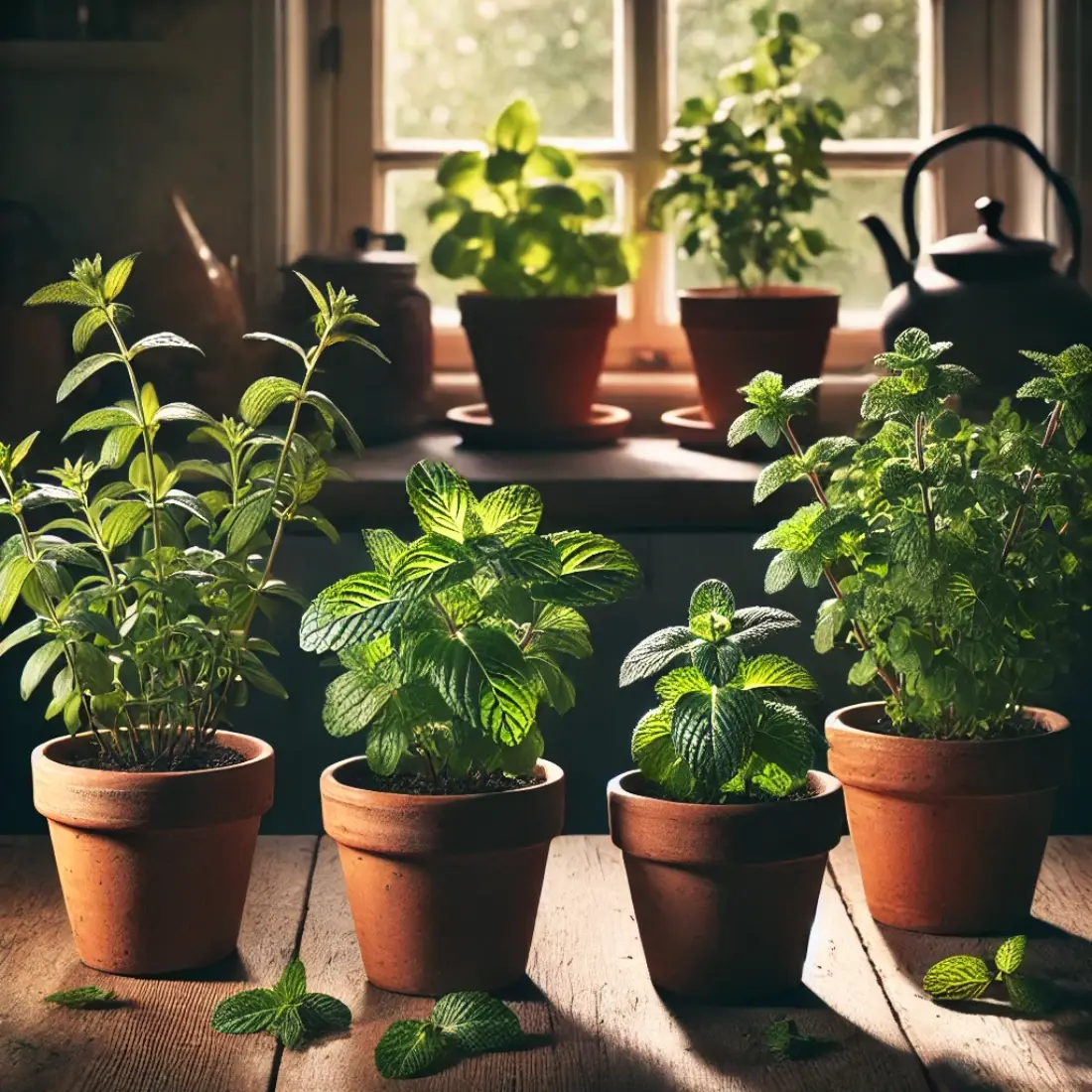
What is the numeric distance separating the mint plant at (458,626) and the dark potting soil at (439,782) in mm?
11

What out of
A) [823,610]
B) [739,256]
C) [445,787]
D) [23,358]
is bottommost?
[445,787]

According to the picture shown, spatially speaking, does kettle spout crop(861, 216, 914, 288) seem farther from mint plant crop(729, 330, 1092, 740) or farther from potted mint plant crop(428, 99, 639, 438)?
mint plant crop(729, 330, 1092, 740)

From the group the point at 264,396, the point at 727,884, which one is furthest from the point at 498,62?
the point at 727,884

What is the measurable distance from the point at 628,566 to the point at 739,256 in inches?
32.4

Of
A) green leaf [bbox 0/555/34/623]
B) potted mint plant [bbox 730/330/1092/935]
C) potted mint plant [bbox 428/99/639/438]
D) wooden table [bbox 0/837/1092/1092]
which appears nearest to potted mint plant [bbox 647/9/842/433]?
potted mint plant [bbox 428/99/639/438]

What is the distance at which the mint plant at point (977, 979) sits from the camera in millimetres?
1291

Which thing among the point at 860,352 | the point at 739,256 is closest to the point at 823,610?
the point at 739,256

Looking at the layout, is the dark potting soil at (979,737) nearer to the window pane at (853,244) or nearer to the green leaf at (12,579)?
the green leaf at (12,579)

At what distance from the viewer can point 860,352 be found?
2256mm

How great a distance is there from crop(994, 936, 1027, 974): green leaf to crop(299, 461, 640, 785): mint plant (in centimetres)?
41

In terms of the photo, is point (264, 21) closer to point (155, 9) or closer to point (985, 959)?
point (155, 9)

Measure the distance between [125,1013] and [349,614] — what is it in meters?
0.37

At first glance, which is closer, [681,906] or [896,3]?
[681,906]

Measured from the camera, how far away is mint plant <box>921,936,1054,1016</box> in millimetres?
1291
